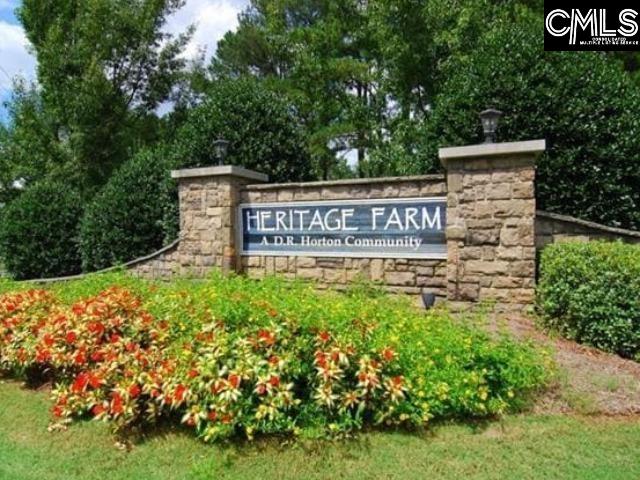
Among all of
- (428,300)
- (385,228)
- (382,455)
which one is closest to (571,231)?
(428,300)

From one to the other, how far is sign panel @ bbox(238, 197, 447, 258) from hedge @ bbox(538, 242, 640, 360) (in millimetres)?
1086

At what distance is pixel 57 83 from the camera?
458 inches

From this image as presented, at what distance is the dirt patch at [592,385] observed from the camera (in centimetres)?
289

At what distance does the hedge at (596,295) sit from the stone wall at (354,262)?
1.05m

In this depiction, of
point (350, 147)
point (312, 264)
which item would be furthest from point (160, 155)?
point (350, 147)

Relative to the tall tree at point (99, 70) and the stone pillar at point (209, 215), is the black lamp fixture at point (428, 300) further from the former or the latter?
the tall tree at point (99, 70)

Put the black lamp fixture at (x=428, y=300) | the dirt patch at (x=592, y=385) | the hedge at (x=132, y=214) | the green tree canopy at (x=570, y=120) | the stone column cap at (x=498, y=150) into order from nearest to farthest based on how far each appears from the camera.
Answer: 1. the dirt patch at (x=592, y=385)
2. the stone column cap at (x=498, y=150)
3. the black lamp fixture at (x=428, y=300)
4. the green tree canopy at (x=570, y=120)
5. the hedge at (x=132, y=214)

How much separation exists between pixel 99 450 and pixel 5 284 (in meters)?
4.62

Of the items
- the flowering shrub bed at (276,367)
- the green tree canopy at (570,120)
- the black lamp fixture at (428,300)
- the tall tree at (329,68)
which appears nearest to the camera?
the flowering shrub bed at (276,367)

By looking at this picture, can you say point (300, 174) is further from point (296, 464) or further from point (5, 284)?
point (296, 464)

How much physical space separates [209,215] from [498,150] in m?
3.43

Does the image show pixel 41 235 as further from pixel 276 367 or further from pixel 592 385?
pixel 592 385

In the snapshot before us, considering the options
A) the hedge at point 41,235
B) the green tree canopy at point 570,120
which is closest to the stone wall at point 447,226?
the green tree canopy at point 570,120

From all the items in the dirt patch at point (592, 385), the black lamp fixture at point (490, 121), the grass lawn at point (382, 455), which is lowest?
the grass lawn at point (382, 455)
